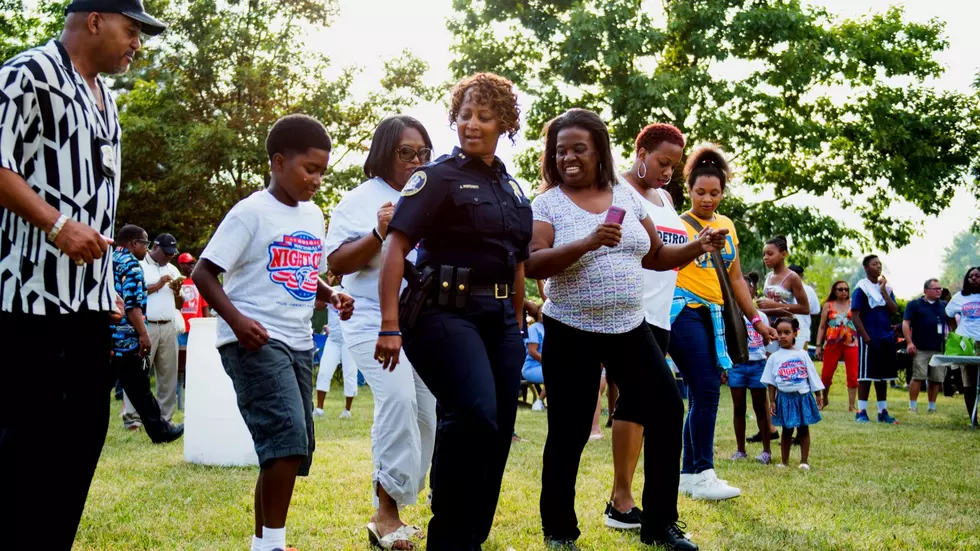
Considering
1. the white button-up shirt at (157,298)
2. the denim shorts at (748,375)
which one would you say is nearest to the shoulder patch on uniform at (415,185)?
the denim shorts at (748,375)

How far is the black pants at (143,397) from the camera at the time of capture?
8.16 meters

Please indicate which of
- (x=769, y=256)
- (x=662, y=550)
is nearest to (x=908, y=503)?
(x=662, y=550)

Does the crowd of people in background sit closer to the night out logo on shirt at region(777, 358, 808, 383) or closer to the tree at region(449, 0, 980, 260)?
the night out logo on shirt at region(777, 358, 808, 383)

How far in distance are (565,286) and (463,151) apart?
110 centimetres

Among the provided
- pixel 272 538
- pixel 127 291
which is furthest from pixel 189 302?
pixel 272 538

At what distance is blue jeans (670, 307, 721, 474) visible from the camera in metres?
5.85

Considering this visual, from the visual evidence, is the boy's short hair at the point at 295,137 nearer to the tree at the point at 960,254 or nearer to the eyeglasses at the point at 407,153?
the eyeglasses at the point at 407,153

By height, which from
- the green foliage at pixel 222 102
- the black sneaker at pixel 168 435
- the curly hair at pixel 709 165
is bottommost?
the black sneaker at pixel 168 435

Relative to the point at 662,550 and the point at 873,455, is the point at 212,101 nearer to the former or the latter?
the point at 873,455

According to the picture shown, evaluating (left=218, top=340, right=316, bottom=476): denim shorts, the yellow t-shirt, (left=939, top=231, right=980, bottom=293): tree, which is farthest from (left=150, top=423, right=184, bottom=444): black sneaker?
(left=939, top=231, right=980, bottom=293): tree

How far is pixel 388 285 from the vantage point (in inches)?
141

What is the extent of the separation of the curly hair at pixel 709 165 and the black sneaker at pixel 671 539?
8.44 feet

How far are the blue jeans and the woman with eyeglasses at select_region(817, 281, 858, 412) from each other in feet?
29.6

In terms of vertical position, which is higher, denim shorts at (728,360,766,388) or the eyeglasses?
the eyeglasses
